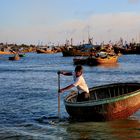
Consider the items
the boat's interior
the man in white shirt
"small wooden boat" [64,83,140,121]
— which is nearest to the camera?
the man in white shirt

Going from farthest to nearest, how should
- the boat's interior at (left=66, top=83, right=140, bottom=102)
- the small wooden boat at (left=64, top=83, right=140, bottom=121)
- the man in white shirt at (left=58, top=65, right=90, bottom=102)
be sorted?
the boat's interior at (left=66, top=83, right=140, bottom=102) → the small wooden boat at (left=64, top=83, right=140, bottom=121) → the man in white shirt at (left=58, top=65, right=90, bottom=102)

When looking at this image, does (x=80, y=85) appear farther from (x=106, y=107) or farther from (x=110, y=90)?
(x=110, y=90)

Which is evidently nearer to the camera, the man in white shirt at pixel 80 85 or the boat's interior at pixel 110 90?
the man in white shirt at pixel 80 85

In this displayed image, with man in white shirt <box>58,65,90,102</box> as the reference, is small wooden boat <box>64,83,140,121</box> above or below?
below

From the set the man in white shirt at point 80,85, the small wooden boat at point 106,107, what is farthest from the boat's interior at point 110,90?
the man in white shirt at point 80,85

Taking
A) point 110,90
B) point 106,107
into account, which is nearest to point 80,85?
point 106,107

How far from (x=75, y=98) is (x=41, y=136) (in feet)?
13.1

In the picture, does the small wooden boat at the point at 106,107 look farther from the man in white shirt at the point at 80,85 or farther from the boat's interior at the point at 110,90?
the boat's interior at the point at 110,90

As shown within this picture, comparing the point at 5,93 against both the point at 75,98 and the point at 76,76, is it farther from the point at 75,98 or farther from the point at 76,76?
the point at 76,76

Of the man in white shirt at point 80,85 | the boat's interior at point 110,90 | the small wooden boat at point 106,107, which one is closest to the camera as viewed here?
the man in white shirt at point 80,85

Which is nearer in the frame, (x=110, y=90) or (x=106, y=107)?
(x=106, y=107)

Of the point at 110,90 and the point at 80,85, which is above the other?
the point at 80,85

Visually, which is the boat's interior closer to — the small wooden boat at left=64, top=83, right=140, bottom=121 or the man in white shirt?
the small wooden boat at left=64, top=83, right=140, bottom=121

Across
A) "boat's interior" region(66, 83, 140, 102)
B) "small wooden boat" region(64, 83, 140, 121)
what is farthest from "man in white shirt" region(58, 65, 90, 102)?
"boat's interior" region(66, 83, 140, 102)
